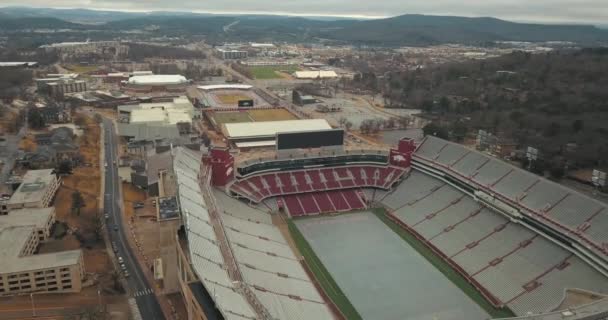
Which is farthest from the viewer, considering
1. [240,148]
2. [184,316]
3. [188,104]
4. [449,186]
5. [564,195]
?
[188,104]

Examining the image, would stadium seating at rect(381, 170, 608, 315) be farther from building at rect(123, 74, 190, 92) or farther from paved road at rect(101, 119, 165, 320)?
→ building at rect(123, 74, 190, 92)

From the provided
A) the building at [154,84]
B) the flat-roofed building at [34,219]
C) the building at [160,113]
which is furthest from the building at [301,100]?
the flat-roofed building at [34,219]

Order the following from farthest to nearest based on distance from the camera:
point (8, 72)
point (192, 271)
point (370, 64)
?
point (370, 64), point (8, 72), point (192, 271)

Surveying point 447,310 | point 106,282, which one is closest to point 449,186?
point 447,310

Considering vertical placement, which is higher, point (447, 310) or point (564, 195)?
point (564, 195)

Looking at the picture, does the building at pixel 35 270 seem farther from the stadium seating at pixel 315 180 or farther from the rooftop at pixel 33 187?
the stadium seating at pixel 315 180

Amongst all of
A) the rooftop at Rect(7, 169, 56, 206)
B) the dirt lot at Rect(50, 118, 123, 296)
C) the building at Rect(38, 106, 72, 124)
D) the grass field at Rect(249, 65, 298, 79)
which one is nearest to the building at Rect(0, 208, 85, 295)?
the dirt lot at Rect(50, 118, 123, 296)

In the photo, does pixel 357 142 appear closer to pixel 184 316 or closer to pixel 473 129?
pixel 473 129
